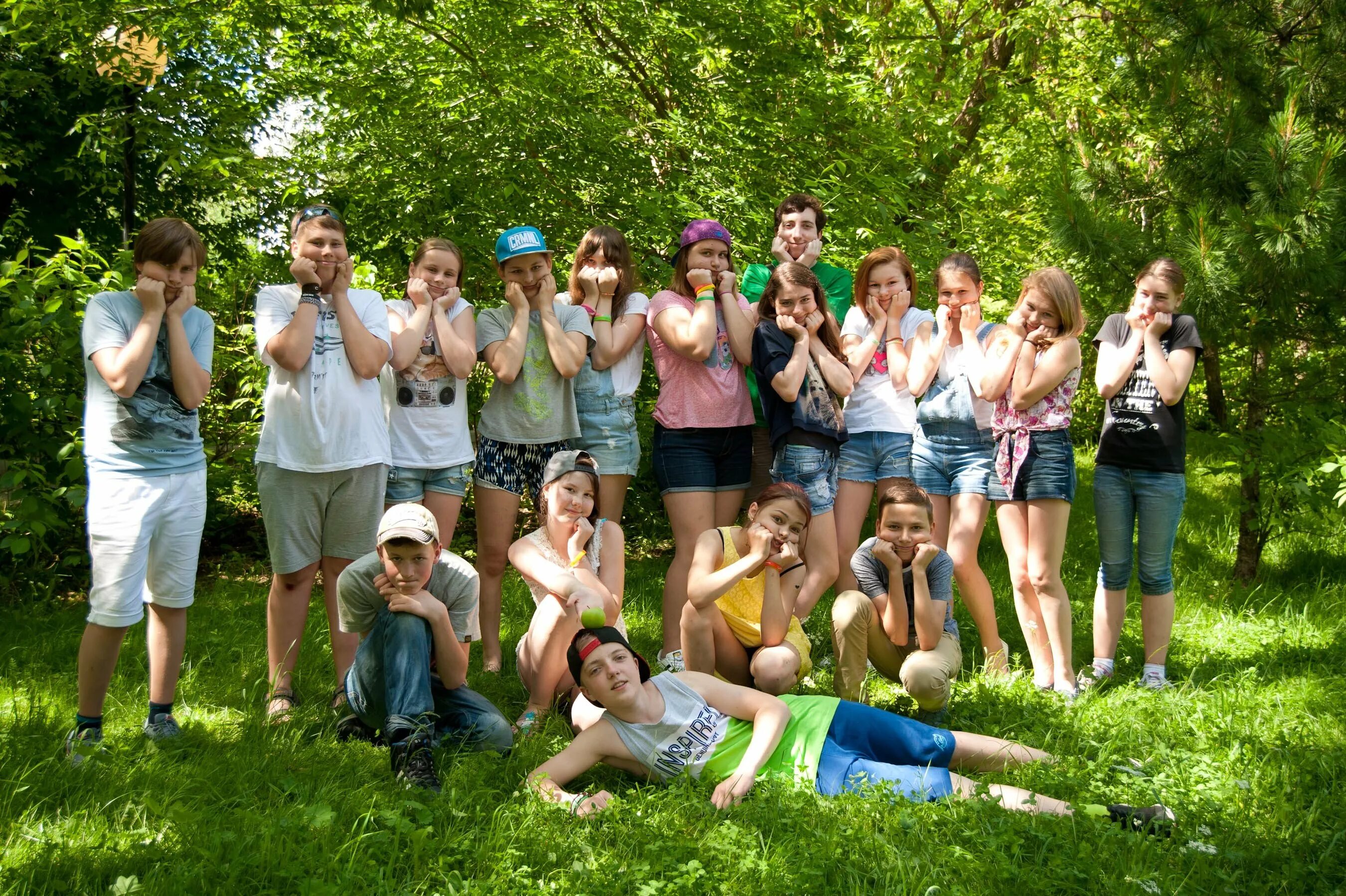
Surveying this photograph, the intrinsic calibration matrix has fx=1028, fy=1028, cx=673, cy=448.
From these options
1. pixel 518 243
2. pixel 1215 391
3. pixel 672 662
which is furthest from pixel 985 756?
pixel 1215 391

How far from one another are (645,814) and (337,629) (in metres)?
1.70

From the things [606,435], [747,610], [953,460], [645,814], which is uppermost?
[606,435]

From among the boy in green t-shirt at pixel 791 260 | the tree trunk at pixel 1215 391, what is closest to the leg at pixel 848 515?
the boy in green t-shirt at pixel 791 260

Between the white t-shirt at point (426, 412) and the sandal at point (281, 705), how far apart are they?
101 centimetres

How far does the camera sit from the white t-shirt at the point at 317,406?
3932 mm

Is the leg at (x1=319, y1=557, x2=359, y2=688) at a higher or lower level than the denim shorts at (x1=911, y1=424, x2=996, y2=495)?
lower

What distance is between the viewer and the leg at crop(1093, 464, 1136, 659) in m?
4.59

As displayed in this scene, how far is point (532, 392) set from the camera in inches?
182

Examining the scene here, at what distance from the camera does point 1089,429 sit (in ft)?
40.2

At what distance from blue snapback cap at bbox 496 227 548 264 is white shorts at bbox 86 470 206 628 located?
166 centimetres

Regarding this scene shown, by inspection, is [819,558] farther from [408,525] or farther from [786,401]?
[408,525]

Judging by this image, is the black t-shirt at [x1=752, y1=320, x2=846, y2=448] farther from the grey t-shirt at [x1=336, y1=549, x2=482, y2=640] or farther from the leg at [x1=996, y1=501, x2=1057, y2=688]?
the grey t-shirt at [x1=336, y1=549, x2=482, y2=640]

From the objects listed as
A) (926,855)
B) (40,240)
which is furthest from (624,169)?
(40,240)

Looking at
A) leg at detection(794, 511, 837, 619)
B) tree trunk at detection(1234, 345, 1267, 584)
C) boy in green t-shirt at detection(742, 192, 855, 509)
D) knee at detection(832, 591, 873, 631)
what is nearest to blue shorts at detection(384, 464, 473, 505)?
boy in green t-shirt at detection(742, 192, 855, 509)
